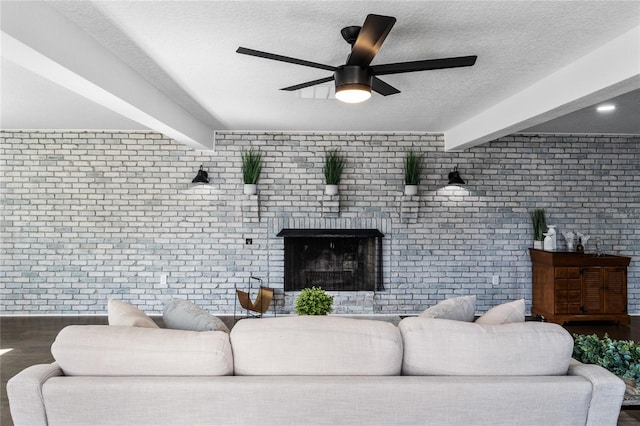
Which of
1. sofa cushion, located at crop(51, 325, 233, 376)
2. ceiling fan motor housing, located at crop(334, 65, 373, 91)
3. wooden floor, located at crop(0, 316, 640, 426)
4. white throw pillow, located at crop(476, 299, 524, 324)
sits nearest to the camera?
sofa cushion, located at crop(51, 325, 233, 376)

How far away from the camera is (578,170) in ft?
19.3

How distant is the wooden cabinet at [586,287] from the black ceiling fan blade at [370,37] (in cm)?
402

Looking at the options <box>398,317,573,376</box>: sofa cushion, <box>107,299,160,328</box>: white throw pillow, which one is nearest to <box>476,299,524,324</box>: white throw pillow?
<box>398,317,573,376</box>: sofa cushion

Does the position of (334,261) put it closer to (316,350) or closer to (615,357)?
(615,357)

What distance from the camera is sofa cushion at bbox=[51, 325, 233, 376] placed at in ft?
5.78

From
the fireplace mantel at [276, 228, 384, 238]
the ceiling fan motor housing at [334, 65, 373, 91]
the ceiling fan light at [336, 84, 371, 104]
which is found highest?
the ceiling fan motor housing at [334, 65, 373, 91]

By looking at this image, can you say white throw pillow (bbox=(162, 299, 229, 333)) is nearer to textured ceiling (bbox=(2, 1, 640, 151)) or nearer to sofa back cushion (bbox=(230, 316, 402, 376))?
sofa back cushion (bbox=(230, 316, 402, 376))

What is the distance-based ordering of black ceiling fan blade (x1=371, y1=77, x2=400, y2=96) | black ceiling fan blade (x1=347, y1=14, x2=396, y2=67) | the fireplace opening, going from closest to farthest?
black ceiling fan blade (x1=347, y1=14, x2=396, y2=67), black ceiling fan blade (x1=371, y1=77, x2=400, y2=96), the fireplace opening

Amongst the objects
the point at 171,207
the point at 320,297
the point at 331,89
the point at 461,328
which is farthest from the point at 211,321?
the point at 171,207

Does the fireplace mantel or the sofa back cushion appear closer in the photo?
the sofa back cushion

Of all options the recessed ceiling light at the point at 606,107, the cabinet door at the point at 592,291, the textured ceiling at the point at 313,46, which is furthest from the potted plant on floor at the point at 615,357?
the cabinet door at the point at 592,291

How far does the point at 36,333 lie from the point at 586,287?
20.5 feet

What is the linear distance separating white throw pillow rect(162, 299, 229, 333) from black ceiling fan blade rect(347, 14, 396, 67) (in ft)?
4.95

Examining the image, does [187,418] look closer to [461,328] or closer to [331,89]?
[461,328]
